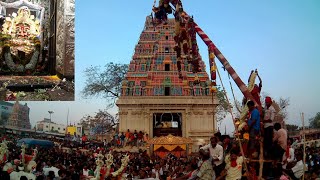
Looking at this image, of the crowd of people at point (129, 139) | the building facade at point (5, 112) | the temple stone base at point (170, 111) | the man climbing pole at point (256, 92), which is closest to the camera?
the man climbing pole at point (256, 92)

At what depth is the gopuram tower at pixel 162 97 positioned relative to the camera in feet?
101

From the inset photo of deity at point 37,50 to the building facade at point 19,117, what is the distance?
11641 mm

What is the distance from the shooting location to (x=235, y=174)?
6.59m

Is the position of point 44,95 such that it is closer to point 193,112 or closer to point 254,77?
point 193,112

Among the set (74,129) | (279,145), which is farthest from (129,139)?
(74,129)

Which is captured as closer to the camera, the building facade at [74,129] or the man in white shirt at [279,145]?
the man in white shirt at [279,145]

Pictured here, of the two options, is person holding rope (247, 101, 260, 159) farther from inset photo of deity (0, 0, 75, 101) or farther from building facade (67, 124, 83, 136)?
building facade (67, 124, 83, 136)

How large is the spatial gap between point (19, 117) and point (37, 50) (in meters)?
16.3

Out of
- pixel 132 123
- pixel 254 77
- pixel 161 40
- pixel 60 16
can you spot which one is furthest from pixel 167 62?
pixel 254 77

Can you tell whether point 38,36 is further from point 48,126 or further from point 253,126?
point 48,126

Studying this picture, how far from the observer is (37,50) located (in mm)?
32656

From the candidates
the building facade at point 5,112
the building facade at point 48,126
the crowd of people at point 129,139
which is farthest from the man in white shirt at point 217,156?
the building facade at point 48,126

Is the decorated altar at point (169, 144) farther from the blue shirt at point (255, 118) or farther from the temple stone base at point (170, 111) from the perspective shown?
the blue shirt at point (255, 118)

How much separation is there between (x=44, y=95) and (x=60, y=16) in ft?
19.0
